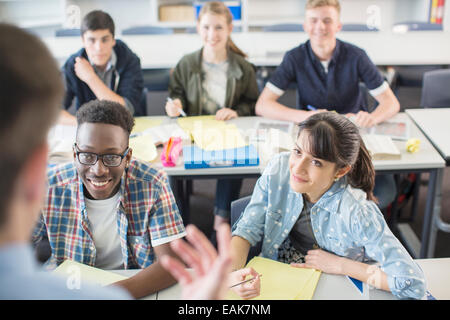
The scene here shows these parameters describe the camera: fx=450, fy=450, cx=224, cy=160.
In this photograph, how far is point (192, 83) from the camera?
2.86m

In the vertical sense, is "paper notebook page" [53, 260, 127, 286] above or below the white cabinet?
below

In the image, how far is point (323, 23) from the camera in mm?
2635

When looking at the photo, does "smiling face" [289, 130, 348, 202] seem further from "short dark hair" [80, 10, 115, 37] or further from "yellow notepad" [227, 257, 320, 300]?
"short dark hair" [80, 10, 115, 37]

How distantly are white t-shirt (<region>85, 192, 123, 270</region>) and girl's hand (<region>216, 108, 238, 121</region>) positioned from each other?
4.14 feet

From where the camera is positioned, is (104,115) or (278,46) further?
(278,46)

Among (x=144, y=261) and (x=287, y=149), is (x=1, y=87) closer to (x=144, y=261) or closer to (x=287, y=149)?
(x=144, y=261)

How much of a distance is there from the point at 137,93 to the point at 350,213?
1.76 m

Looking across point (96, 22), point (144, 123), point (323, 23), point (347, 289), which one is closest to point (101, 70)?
point (96, 22)

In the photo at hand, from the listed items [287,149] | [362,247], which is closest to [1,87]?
[362,247]

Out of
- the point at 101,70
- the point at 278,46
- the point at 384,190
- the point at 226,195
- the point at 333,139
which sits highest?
the point at 278,46

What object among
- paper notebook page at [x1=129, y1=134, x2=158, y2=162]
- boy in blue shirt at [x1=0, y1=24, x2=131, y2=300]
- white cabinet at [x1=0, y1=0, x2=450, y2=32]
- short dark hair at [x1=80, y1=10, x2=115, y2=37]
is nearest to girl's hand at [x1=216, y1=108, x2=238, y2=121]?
paper notebook page at [x1=129, y1=134, x2=158, y2=162]

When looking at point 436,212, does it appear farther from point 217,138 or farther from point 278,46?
point 278,46

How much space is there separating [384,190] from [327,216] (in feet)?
2.97

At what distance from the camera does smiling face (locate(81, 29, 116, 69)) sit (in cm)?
258
